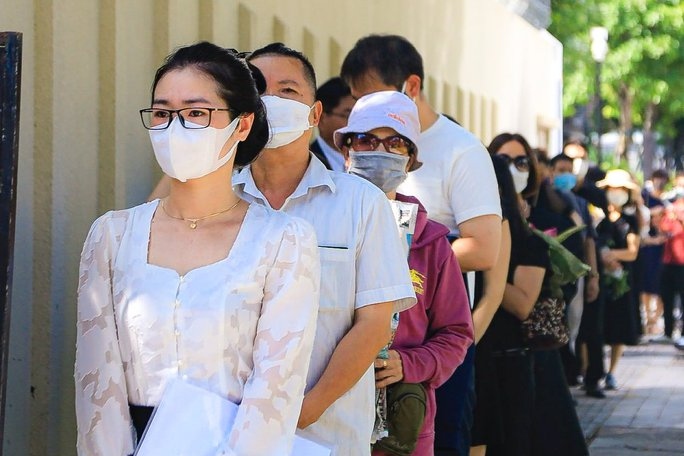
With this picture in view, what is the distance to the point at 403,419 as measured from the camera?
4309 millimetres

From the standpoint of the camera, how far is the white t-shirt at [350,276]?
12.6 ft

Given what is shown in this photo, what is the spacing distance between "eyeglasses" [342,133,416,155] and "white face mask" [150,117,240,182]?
1355 mm

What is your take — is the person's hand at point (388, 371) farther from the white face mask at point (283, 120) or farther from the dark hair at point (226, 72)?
the dark hair at point (226, 72)

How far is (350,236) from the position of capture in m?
3.88

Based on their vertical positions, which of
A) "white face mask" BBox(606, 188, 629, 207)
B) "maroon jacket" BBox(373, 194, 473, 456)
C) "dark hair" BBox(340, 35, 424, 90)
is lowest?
"maroon jacket" BBox(373, 194, 473, 456)

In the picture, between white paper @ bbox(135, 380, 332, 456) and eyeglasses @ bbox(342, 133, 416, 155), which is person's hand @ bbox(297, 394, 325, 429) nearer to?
white paper @ bbox(135, 380, 332, 456)

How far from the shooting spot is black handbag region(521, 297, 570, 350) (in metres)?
6.81

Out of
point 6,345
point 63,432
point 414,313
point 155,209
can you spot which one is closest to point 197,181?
point 155,209

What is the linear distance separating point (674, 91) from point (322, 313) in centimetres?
3036

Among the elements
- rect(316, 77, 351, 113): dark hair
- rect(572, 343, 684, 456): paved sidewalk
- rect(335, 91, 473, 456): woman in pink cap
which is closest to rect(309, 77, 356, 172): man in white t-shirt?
rect(316, 77, 351, 113): dark hair

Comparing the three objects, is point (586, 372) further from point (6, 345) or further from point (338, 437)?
point (6, 345)

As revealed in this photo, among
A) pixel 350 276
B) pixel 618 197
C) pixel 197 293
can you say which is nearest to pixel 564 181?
pixel 618 197

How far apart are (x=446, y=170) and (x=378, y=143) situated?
0.92 m

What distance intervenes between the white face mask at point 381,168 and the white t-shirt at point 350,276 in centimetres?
66
